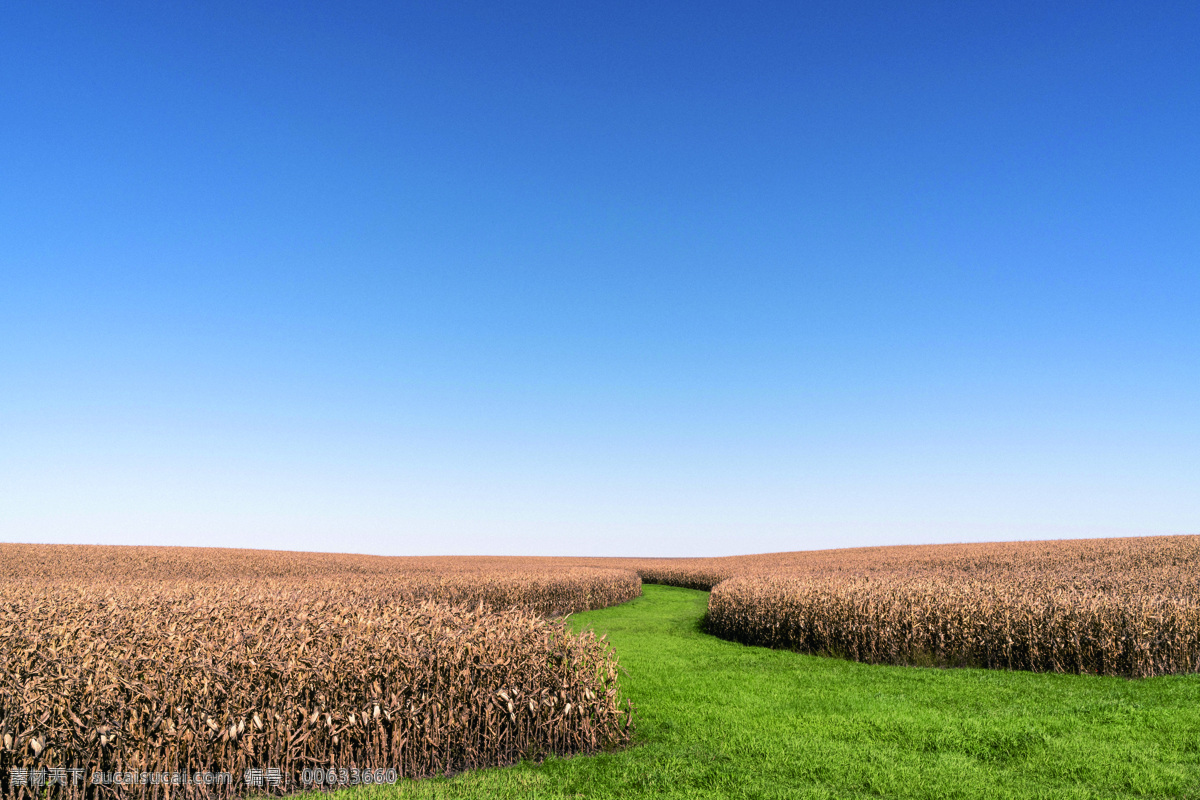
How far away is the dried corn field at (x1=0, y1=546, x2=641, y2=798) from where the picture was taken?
658cm

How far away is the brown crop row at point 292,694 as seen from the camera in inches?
259

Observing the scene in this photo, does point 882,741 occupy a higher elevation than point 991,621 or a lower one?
lower

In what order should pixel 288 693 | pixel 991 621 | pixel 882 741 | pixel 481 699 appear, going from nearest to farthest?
pixel 288 693 → pixel 481 699 → pixel 882 741 → pixel 991 621

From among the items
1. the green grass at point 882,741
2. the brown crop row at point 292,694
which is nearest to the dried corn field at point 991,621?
the green grass at point 882,741

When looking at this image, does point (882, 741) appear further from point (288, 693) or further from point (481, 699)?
point (288, 693)

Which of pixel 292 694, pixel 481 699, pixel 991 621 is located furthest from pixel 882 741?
pixel 292 694

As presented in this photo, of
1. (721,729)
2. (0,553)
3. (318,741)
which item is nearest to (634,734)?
(721,729)

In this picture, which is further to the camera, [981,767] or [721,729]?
[721,729]

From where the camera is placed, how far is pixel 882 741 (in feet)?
29.4

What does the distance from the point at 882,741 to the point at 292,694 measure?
8001 millimetres

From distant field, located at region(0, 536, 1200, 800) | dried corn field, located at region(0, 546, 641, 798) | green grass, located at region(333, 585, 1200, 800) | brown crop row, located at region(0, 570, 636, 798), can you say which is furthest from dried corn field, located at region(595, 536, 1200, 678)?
brown crop row, located at region(0, 570, 636, 798)

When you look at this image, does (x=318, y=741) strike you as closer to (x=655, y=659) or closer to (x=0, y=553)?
(x=655, y=659)

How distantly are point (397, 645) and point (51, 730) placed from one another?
345 cm

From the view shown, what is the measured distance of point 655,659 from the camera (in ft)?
51.1
